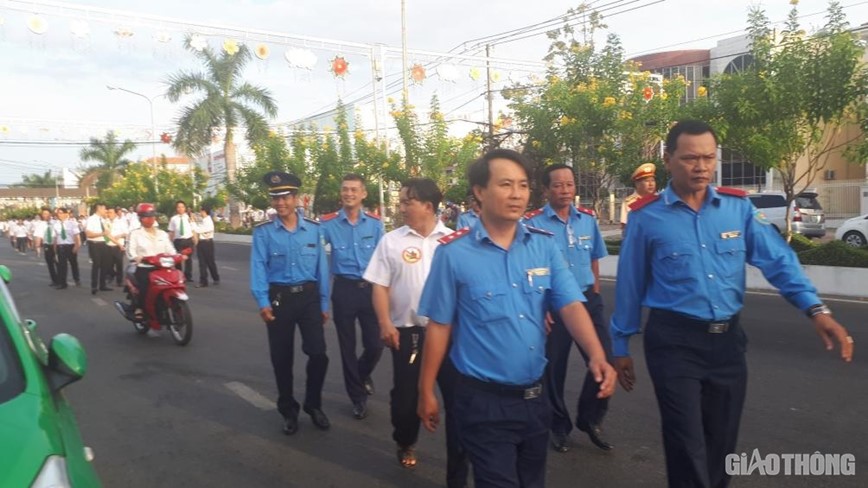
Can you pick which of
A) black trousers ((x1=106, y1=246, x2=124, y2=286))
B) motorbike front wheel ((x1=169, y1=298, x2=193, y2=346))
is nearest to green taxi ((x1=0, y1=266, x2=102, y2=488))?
motorbike front wheel ((x1=169, y1=298, x2=193, y2=346))

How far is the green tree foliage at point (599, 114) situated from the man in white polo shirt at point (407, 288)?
1378 centimetres

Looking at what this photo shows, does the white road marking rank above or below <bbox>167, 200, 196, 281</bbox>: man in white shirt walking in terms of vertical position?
below

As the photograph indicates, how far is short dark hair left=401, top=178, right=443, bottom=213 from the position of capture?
463 cm

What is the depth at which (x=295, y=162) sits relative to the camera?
32.2 meters

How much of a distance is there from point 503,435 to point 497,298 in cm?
54

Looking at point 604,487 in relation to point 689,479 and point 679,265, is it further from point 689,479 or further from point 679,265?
point 679,265

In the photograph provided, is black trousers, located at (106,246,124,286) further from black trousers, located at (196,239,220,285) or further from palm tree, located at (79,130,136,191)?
palm tree, located at (79,130,136,191)

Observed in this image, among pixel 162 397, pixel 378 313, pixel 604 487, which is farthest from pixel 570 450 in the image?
pixel 162 397

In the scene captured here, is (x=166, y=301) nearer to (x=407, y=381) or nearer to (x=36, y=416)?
(x=407, y=381)

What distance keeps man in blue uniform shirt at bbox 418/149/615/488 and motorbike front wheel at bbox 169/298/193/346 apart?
6772mm

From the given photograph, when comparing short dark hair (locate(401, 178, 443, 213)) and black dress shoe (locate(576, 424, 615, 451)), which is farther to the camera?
black dress shoe (locate(576, 424, 615, 451))

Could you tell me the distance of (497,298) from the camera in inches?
117

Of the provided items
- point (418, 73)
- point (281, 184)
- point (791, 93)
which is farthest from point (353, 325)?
point (418, 73)

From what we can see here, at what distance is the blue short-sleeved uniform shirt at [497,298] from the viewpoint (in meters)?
2.96
